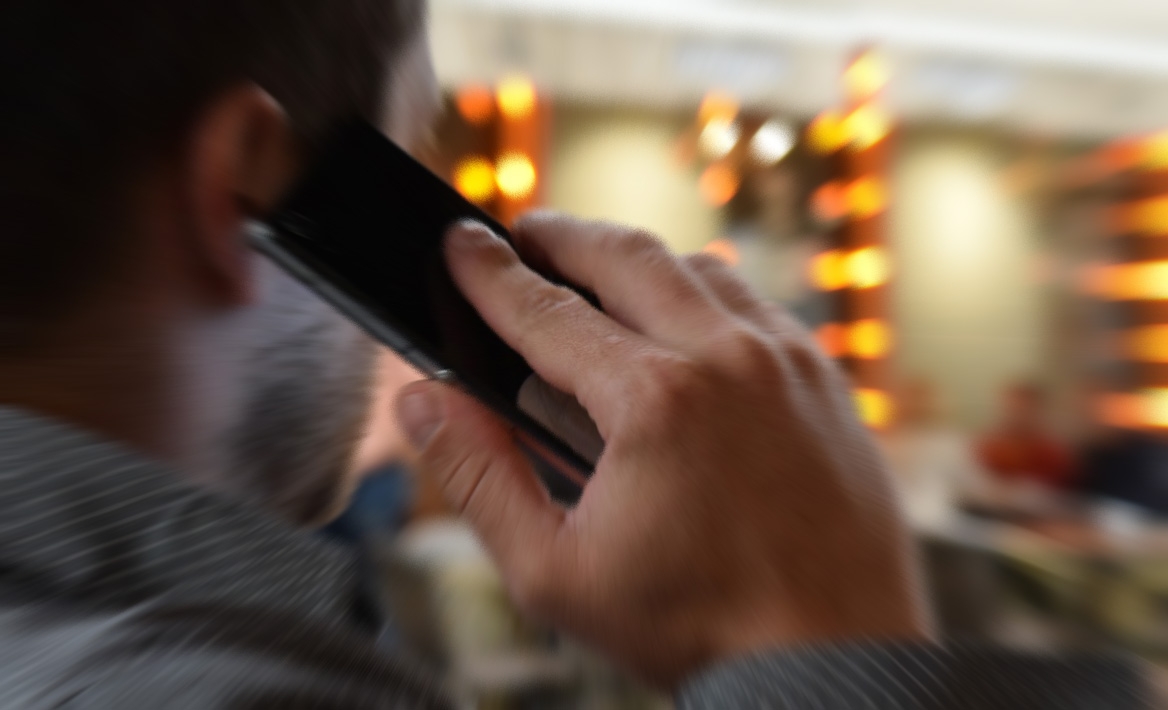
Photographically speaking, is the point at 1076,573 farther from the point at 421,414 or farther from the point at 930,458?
the point at 421,414

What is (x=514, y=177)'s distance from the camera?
548 millimetres

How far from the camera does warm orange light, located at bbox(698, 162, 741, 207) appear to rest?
2.60ft

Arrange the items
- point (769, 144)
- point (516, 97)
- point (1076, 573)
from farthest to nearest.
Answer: point (1076, 573), point (769, 144), point (516, 97)

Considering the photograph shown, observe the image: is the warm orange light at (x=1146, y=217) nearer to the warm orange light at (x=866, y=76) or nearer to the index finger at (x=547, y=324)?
the warm orange light at (x=866, y=76)

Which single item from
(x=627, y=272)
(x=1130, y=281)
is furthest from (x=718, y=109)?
(x=1130, y=281)

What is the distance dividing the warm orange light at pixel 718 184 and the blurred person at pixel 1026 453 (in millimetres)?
1702

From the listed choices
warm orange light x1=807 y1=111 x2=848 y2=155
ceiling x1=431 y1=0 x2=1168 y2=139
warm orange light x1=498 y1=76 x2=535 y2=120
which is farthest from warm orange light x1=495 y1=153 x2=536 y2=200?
warm orange light x1=807 y1=111 x2=848 y2=155

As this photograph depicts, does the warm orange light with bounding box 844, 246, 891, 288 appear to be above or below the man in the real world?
above

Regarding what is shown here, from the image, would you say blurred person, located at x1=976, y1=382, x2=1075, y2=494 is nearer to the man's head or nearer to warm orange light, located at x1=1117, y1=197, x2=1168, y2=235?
warm orange light, located at x1=1117, y1=197, x2=1168, y2=235

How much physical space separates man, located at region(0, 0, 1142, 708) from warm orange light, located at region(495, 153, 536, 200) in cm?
13

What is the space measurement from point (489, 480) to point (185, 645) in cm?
13

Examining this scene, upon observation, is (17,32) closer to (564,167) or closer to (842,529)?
(842,529)

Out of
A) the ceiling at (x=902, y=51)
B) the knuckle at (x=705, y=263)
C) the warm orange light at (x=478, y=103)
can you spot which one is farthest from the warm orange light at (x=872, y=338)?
the knuckle at (x=705, y=263)

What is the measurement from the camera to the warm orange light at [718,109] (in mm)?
1143
